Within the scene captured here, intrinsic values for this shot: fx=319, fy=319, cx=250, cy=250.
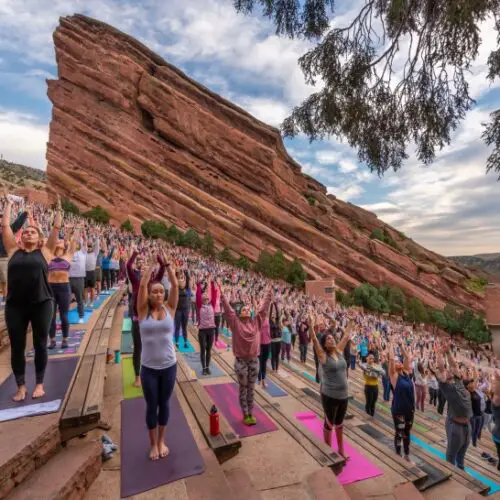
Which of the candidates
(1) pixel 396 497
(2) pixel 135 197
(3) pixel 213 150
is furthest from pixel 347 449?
(3) pixel 213 150

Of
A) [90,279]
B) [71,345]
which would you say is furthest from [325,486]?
[90,279]

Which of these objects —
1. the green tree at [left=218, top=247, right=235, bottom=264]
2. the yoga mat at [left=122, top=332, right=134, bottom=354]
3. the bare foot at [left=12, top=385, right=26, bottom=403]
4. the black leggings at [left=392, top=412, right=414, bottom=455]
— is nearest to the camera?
the bare foot at [left=12, top=385, right=26, bottom=403]

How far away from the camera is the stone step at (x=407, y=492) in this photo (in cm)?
331

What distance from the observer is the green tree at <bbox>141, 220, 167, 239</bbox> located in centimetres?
4422

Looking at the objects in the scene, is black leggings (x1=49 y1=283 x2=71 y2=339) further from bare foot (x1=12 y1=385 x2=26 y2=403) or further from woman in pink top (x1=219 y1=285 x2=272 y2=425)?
woman in pink top (x1=219 y1=285 x2=272 y2=425)

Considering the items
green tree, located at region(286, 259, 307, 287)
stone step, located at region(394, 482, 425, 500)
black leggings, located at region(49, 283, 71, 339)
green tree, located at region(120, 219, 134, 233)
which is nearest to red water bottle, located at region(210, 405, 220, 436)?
stone step, located at region(394, 482, 425, 500)

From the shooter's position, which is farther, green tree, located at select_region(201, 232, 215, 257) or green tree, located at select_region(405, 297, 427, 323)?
green tree, located at select_region(201, 232, 215, 257)

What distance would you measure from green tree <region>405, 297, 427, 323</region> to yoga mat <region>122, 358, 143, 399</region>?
44106 millimetres

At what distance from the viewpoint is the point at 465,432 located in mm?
5039

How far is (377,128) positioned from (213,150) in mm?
52664

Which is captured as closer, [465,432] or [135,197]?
[465,432]

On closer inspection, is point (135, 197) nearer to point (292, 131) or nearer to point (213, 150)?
point (213, 150)

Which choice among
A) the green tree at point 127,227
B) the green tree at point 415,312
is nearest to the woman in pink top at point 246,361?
the green tree at point 127,227

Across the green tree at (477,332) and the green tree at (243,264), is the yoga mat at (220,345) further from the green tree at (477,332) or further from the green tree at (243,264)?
the green tree at (477,332)
